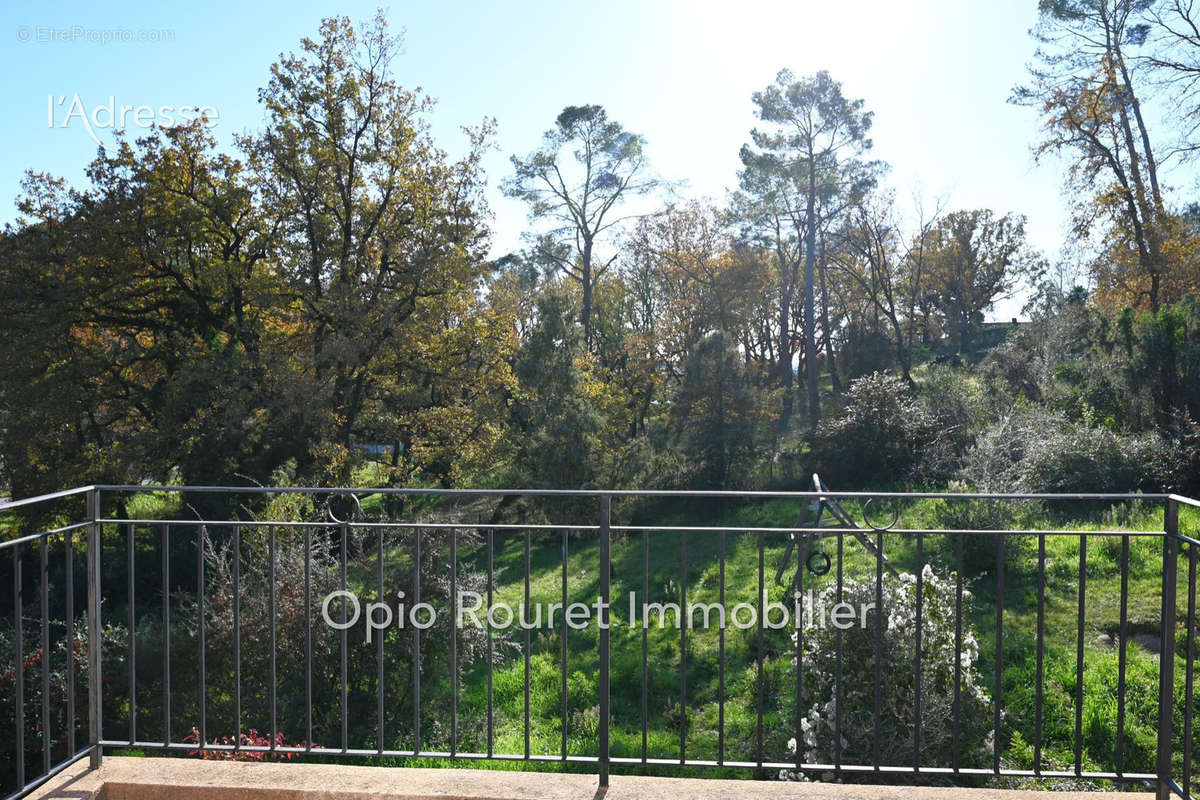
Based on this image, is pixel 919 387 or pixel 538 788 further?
pixel 919 387

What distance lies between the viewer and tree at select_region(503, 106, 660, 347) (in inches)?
1019

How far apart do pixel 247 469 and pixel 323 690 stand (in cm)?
791

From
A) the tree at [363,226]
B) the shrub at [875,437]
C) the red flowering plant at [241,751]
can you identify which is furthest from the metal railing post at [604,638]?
the shrub at [875,437]

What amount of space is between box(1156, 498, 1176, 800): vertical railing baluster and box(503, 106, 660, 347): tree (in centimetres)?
2290

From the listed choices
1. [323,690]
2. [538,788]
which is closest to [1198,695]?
[538,788]

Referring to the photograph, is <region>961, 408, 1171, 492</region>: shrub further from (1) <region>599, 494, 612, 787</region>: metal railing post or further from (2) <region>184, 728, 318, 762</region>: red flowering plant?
(1) <region>599, 494, 612, 787</region>: metal railing post

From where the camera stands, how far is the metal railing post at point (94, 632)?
305 cm

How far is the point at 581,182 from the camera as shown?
2634 cm

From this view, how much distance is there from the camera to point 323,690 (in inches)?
273

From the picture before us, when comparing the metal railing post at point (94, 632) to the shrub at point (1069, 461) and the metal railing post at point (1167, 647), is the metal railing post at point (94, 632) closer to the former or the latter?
the metal railing post at point (1167, 647)

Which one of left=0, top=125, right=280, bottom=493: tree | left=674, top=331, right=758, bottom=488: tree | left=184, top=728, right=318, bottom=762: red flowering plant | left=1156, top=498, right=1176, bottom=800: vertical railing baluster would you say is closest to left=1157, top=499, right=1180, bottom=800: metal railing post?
→ left=1156, top=498, right=1176, bottom=800: vertical railing baluster

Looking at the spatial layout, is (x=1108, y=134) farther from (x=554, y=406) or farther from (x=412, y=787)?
(x=412, y=787)

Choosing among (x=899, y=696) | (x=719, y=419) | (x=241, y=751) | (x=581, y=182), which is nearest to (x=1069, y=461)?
(x=719, y=419)

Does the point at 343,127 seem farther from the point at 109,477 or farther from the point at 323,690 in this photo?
the point at 323,690
